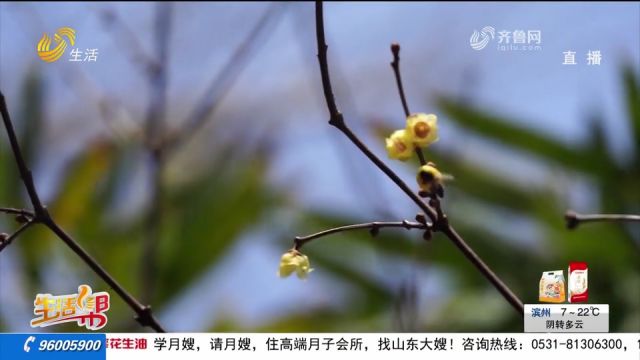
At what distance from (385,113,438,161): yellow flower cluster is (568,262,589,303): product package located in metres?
0.28

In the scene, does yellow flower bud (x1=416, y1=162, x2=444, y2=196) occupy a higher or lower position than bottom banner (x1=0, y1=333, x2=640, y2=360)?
higher

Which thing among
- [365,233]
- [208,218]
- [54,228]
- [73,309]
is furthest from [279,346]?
[365,233]

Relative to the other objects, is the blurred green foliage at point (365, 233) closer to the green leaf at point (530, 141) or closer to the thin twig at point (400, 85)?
the green leaf at point (530, 141)

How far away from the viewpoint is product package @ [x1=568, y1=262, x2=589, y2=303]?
0.83m

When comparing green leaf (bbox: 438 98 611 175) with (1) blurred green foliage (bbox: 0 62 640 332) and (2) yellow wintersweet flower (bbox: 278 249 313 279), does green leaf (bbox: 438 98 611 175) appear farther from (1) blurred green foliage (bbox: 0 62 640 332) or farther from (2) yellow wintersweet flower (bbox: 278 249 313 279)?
(2) yellow wintersweet flower (bbox: 278 249 313 279)

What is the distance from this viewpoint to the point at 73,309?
0.87m

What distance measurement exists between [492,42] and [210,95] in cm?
51

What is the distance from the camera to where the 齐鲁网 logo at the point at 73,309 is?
87 centimetres

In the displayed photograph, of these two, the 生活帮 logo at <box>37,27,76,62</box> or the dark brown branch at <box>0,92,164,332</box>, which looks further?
the 生活帮 logo at <box>37,27,76,62</box>

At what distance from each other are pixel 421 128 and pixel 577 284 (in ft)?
1.02

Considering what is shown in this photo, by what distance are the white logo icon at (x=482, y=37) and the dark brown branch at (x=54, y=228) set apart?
1.49ft

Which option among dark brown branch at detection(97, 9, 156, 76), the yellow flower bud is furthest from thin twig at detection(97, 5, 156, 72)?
the yellow flower bud

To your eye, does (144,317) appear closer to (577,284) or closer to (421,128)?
(421,128)

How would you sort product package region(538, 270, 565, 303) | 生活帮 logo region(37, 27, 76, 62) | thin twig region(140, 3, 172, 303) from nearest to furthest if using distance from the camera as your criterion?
product package region(538, 270, 565, 303), 生活帮 logo region(37, 27, 76, 62), thin twig region(140, 3, 172, 303)
